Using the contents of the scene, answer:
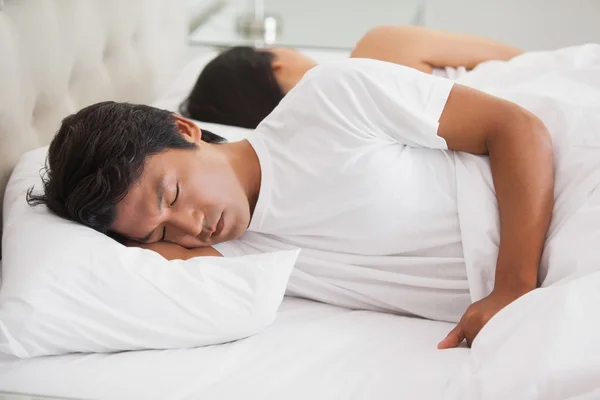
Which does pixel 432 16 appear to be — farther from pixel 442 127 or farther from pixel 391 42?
pixel 442 127

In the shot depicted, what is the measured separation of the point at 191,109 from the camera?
1.75m

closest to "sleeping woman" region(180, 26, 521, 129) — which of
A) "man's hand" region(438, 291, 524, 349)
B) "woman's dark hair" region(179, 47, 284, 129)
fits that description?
"woman's dark hair" region(179, 47, 284, 129)

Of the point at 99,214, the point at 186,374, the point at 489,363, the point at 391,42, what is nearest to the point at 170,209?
the point at 99,214

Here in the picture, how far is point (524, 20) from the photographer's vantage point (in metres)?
2.66

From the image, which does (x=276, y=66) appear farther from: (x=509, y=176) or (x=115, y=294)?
(x=115, y=294)

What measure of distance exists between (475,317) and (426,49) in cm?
93

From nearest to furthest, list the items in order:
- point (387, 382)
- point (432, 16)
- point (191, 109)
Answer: point (387, 382) < point (191, 109) < point (432, 16)

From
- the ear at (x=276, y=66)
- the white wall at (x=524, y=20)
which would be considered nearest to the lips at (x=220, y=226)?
the ear at (x=276, y=66)

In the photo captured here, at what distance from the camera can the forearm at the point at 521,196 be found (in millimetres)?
1096

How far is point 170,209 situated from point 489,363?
546mm

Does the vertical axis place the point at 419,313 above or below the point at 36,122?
below

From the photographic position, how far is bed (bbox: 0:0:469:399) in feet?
3.15

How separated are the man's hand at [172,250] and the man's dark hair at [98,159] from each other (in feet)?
0.25

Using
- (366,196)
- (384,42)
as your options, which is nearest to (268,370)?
(366,196)
